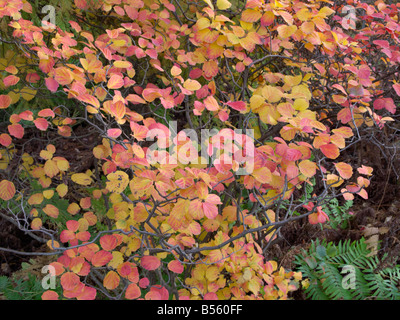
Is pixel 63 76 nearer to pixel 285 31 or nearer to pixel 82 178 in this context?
pixel 82 178

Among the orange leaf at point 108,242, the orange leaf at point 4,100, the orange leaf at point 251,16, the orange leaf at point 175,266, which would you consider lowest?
the orange leaf at point 175,266

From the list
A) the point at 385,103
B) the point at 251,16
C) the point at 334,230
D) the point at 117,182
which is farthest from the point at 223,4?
the point at 334,230

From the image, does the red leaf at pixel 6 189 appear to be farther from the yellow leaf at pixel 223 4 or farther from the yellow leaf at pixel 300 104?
the yellow leaf at pixel 300 104

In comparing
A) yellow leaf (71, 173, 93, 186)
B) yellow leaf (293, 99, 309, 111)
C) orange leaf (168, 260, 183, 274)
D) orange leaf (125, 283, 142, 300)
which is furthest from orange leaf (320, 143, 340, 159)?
yellow leaf (71, 173, 93, 186)

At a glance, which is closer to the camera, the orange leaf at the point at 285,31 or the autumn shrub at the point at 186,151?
the autumn shrub at the point at 186,151

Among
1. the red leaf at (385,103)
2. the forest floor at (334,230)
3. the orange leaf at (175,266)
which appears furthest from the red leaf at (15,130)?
the red leaf at (385,103)

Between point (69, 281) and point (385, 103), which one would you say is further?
point (385, 103)

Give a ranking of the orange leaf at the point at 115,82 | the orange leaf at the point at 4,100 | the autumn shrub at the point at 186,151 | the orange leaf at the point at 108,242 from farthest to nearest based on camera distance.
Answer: the orange leaf at the point at 4,100 < the orange leaf at the point at 108,242 < the orange leaf at the point at 115,82 < the autumn shrub at the point at 186,151

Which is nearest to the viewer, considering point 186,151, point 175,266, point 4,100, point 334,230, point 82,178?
point 186,151

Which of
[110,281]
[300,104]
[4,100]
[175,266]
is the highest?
[300,104]

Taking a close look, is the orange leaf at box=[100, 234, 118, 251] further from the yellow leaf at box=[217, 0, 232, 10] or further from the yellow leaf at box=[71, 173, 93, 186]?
the yellow leaf at box=[217, 0, 232, 10]

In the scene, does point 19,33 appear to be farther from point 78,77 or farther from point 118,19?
point 118,19

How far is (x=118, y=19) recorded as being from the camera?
2.19 metres

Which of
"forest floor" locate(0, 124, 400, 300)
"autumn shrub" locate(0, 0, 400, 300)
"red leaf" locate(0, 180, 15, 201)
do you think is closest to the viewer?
"autumn shrub" locate(0, 0, 400, 300)
